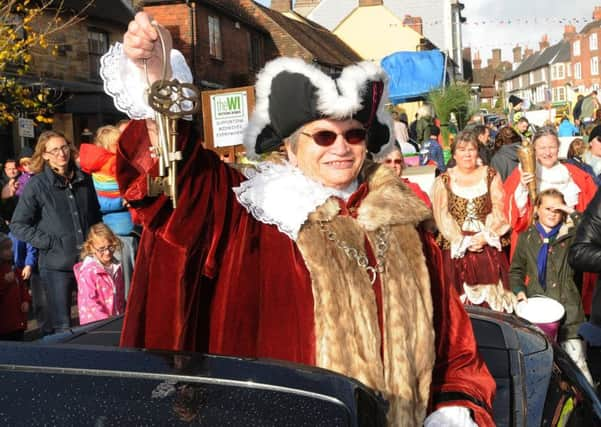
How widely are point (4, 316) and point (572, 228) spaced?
3.91 metres

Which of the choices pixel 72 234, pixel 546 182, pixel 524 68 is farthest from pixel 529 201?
pixel 524 68

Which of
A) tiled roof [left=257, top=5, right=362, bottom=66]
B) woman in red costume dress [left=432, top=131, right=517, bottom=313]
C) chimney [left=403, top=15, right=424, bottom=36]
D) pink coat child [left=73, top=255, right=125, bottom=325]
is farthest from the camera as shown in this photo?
chimney [left=403, top=15, right=424, bottom=36]

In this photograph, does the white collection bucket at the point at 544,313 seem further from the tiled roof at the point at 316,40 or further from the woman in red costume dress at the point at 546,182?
the tiled roof at the point at 316,40

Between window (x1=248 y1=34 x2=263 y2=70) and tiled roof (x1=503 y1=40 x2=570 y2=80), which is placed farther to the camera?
tiled roof (x1=503 y1=40 x2=570 y2=80)

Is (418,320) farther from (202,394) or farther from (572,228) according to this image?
(572,228)

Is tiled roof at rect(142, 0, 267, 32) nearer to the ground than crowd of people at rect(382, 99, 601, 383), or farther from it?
farther from it

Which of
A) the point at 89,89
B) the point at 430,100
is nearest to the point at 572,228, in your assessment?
the point at 430,100

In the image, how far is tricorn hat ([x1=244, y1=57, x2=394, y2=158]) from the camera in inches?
94.1

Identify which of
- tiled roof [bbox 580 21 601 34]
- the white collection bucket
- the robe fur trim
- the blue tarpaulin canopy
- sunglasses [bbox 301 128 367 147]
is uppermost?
tiled roof [bbox 580 21 601 34]

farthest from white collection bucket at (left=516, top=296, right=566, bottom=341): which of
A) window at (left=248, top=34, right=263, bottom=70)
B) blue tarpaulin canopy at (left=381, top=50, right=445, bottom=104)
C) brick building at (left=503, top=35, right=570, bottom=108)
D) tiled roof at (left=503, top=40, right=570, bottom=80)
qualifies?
tiled roof at (left=503, top=40, right=570, bottom=80)

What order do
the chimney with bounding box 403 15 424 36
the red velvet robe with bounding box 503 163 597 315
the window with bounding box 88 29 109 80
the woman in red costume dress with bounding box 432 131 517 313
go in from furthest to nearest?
the chimney with bounding box 403 15 424 36 → the window with bounding box 88 29 109 80 → the red velvet robe with bounding box 503 163 597 315 → the woman in red costume dress with bounding box 432 131 517 313

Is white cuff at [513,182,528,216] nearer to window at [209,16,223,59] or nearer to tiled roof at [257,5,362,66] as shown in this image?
window at [209,16,223,59]

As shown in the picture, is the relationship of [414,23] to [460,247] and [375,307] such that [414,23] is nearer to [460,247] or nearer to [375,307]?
[460,247]

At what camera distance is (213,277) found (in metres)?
2.23
